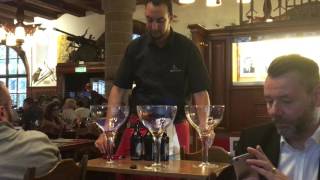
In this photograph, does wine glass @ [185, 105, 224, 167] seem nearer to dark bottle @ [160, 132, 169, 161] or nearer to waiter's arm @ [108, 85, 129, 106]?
dark bottle @ [160, 132, 169, 161]

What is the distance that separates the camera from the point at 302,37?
19.6 feet

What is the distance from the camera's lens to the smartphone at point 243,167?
145cm

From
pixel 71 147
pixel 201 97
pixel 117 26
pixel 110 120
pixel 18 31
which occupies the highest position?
pixel 18 31

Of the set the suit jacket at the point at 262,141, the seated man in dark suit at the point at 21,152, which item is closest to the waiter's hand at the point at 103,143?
the seated man in dark suit at the point at 21,152

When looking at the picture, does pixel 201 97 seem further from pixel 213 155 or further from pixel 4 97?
pixel 4 97

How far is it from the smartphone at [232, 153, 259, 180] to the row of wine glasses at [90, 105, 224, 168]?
0.65 metres

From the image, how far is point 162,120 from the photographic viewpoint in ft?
6.91

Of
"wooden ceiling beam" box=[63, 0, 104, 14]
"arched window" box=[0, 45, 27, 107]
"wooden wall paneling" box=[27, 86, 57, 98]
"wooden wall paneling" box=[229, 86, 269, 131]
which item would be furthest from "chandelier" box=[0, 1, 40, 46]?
"wooden wall paneling" box=[229, 86, 269, 131]

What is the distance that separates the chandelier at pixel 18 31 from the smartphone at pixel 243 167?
8697 mm

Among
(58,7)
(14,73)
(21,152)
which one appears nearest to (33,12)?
(58,7)

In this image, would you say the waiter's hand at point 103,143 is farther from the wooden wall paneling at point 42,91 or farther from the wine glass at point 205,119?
the wooden wall paneling at point 42,91

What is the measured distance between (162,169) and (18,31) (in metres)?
8.39

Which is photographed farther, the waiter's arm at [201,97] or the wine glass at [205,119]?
the waiter's arm at [201,97]

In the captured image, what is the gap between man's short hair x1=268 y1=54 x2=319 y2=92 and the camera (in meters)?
1.52
